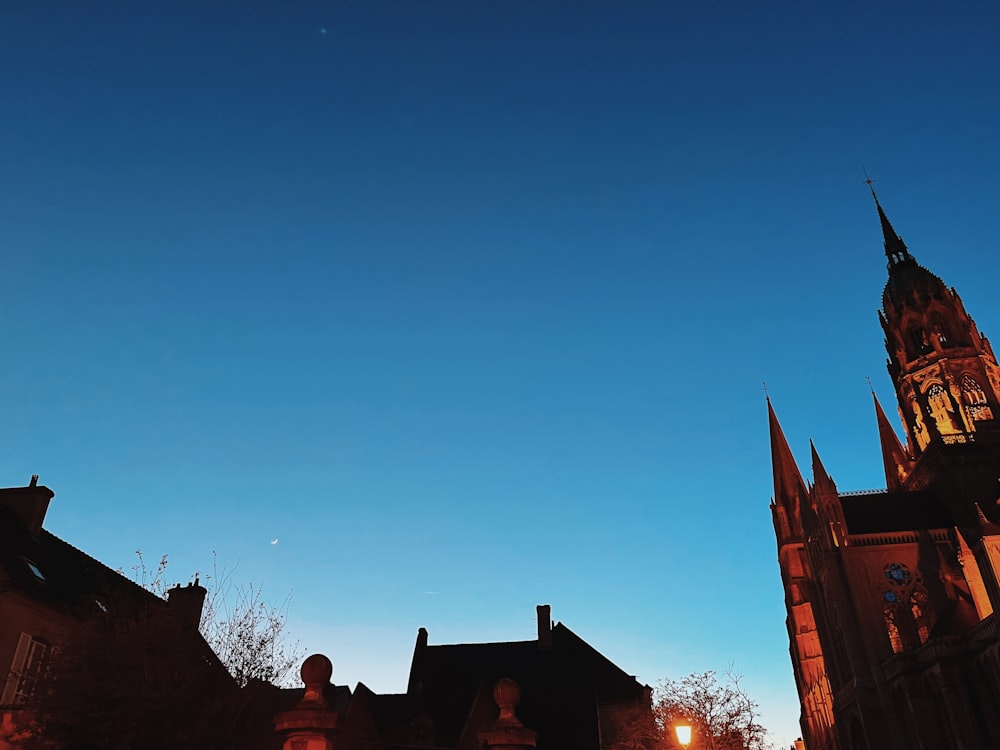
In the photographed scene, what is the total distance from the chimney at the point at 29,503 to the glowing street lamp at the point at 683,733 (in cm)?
2123

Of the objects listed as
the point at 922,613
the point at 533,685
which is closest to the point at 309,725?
the point at 533,685

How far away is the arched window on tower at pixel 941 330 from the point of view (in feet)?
191

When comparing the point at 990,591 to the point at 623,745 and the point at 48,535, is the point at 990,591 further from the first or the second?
the point at 48,535

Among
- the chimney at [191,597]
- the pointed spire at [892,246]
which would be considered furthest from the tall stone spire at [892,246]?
the chimney at [191,597]

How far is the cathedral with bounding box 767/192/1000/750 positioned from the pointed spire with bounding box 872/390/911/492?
0.94 feet

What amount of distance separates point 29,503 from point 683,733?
71.9 ft

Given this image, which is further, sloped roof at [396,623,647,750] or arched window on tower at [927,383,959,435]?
arched window on tower at [927,383,959,435]

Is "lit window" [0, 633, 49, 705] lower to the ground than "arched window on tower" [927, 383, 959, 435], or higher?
lower

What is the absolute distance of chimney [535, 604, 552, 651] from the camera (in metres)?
47.8

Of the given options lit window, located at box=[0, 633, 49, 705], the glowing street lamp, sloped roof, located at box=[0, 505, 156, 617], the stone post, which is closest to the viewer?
A: the stone post

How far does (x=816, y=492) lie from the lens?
49250mm

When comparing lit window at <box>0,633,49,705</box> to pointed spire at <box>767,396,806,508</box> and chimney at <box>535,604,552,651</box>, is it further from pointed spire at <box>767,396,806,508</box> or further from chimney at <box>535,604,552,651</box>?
pointed spire at <box>767,396,806,508</box>

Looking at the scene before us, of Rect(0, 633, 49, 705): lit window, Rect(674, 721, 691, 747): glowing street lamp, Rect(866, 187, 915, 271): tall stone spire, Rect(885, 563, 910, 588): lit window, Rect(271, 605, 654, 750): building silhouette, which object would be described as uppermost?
Rect(866, 187, 915, 271): tall stone spire

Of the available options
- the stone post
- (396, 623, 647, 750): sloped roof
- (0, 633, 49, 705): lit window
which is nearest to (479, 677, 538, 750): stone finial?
the stone post
